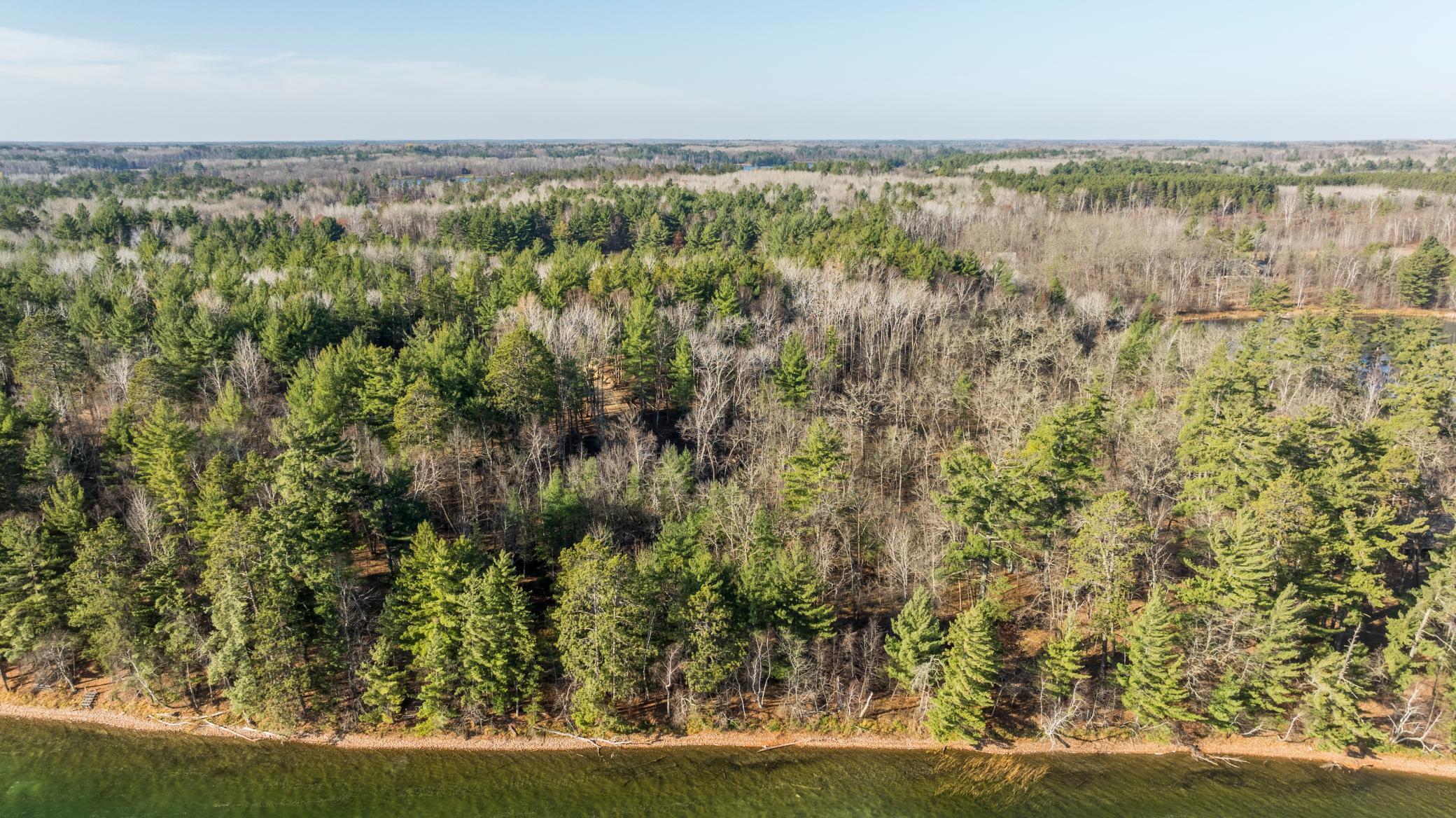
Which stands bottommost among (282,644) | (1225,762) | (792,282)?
(1225,762)

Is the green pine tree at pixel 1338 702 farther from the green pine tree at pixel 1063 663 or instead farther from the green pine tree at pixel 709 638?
the green pine tree at pixel 709 638

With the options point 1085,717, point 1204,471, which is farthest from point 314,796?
point 1204,471

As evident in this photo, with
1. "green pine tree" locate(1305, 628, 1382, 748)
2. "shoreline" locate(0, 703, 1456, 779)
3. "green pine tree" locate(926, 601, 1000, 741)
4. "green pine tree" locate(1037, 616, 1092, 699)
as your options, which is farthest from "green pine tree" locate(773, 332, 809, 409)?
"green pine tree" locate(1305, 628, 1382, 748)

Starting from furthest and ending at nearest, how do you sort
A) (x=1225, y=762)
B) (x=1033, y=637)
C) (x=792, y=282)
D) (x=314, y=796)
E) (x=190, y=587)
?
(x=792, y=282) < (x=1033, y=637) < (x=190, y=587) < (x=1225, y=762) < (x=314, y=796)

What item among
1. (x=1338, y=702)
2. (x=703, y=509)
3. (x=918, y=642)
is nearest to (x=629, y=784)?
(x=703, y=509)

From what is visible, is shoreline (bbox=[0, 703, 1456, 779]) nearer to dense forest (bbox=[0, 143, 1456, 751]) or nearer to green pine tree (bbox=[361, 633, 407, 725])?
dense forest (bbox=[0, 143, 1456, 751])

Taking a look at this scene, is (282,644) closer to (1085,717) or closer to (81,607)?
(81,607)
